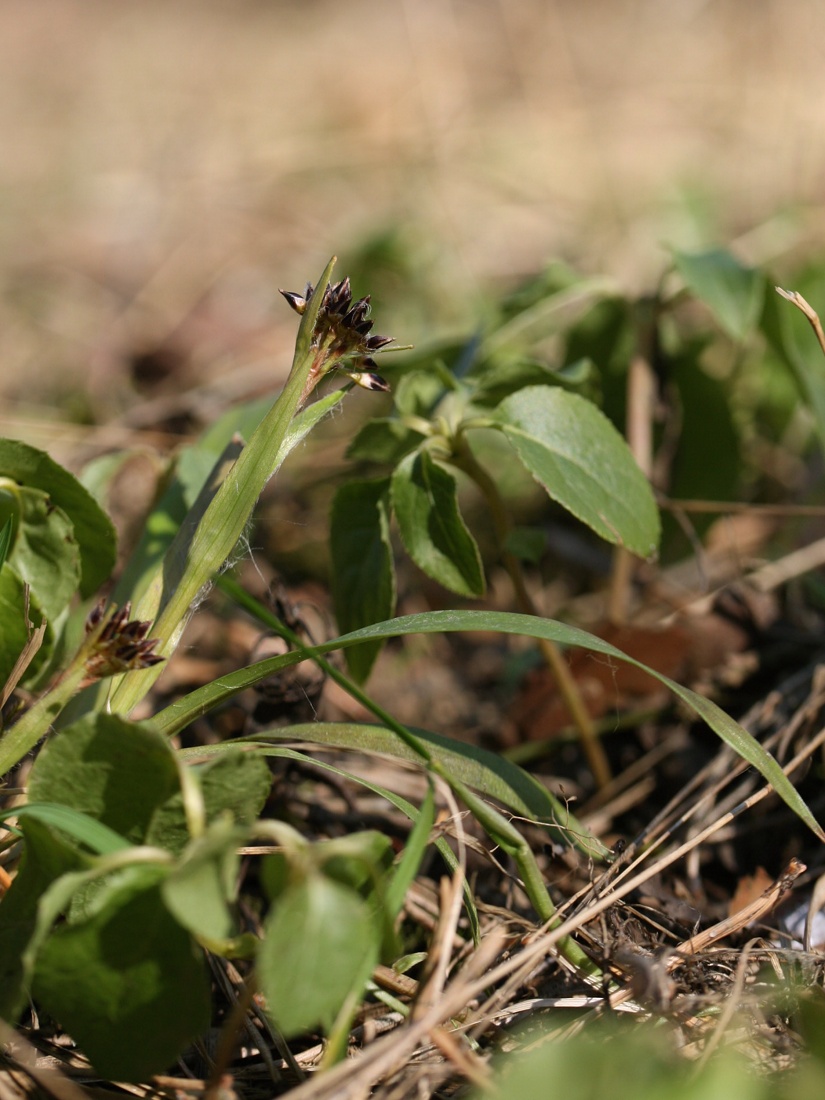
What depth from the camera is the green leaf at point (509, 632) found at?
3.21ft

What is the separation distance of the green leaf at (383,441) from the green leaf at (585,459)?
17 cm

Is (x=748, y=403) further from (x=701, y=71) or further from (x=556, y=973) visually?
(x=701, y=71)

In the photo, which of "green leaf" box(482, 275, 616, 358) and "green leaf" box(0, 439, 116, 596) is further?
"green leaf" box(482, 275, 616, 358)

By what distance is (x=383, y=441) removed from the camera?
1346 millimetres

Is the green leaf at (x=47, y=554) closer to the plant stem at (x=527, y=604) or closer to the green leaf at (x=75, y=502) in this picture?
the green leaf at (x=75, y=502)

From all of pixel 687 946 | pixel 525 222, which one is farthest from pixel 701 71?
pixel 687 946

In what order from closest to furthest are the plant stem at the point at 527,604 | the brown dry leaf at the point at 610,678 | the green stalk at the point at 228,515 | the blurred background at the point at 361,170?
the green stalk at the point at 228,515
the plant stem at the point at 527,604
the brown dry leaf at the point at 610,678
the blurred background at the point at 361,170

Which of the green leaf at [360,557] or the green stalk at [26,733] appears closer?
the green stalk at [26,733]

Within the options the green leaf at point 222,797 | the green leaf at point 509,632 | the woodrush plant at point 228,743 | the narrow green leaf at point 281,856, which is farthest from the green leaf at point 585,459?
the green leaf at point 222,797

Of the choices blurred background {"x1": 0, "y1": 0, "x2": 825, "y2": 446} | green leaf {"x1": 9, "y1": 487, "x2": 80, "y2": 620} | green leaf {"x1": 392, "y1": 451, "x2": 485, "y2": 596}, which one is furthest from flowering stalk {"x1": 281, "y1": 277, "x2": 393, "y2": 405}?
blurred background {"x1": 0, "y1": 0, "x2": 825, "y2": 446}

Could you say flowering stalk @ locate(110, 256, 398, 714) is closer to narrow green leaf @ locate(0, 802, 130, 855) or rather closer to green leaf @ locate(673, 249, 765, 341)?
narrow green leaf @ locate(0, 802, 130, 855)

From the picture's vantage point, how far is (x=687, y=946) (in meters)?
1.04

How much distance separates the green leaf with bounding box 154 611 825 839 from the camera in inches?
38.5

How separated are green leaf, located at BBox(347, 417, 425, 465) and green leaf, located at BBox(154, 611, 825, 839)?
1.13ft
